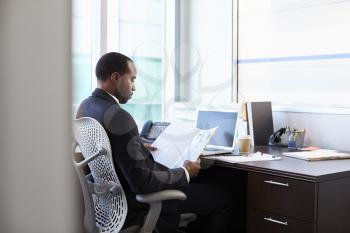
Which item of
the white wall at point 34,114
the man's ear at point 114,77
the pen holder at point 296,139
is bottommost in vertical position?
the pen holder at point 296,139

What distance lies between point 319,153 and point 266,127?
18.5 inches

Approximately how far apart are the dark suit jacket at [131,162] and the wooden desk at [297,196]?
13.7 inches

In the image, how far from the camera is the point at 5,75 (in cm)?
47

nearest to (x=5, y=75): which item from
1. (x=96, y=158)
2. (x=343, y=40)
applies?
(x=96, y=158)

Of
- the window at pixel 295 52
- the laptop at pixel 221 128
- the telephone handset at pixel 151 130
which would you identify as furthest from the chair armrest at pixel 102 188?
the window at pixel 295 52

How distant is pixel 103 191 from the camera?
69.4 inches

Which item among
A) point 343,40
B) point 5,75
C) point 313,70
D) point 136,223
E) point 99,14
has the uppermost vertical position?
point 99,14

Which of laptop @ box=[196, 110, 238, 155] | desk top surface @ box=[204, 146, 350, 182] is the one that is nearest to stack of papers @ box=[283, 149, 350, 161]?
desk top surface @ box=[204, 146, 350, 182]

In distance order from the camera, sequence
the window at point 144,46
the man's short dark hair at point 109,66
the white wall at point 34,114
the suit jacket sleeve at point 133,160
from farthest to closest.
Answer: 1. the window at point 144,46
2. the man's short dark hair at point 109,66
3. the suit jacket sleeve at point 133,160
4. the white wall at point 34,114

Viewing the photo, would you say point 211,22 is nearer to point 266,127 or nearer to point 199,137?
point 266,127

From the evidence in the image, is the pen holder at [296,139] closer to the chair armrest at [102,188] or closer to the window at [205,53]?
the window at [205,53]

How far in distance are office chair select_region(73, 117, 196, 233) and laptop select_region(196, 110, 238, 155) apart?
67cm

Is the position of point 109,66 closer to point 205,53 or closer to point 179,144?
point 179,144

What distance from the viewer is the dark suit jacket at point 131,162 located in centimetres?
169
